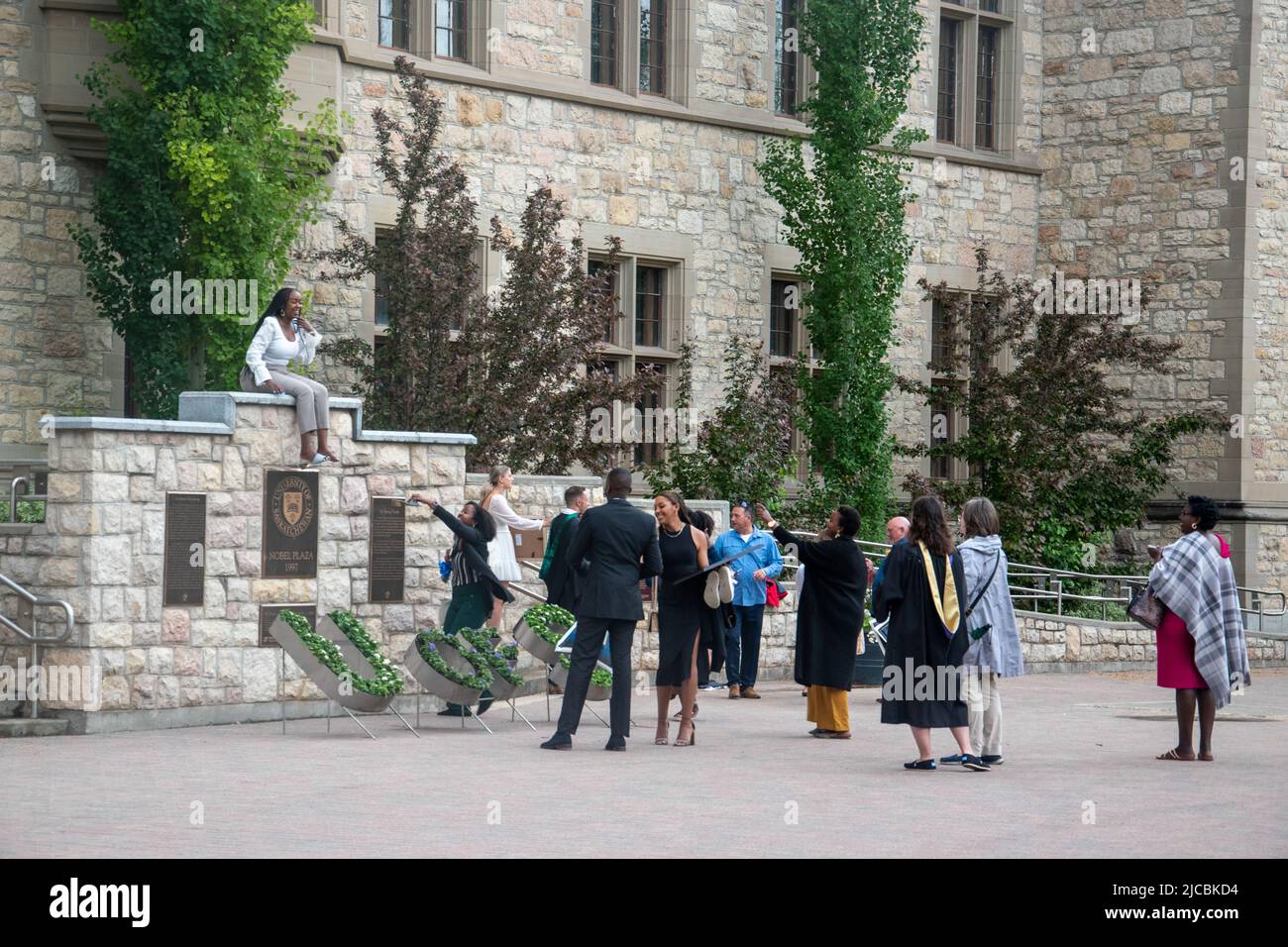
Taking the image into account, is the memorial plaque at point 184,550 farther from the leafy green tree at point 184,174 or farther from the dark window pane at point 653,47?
the dark window pane at point 653,47

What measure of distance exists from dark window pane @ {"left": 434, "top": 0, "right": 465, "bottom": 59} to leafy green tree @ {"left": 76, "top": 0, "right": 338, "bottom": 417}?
449 cm

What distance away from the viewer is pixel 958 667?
1234 centimetres

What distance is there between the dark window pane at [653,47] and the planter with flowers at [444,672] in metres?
12.0

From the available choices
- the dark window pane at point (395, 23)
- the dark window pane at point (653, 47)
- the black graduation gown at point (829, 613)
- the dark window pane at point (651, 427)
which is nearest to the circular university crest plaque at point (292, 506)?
the black graduation gown at point (829, 613)

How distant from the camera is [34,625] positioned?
13.6 metres

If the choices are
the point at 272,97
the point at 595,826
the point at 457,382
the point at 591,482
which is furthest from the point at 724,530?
the point at 595,826

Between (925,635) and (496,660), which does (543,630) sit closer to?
(496,660)

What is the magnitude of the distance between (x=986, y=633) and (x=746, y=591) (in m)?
5.22

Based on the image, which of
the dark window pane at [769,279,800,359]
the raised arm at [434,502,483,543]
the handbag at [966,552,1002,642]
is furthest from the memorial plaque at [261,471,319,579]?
the dark window pane at [769,279,800,359]

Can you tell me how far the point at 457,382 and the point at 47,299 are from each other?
388cm

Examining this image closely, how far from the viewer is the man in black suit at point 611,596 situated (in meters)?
12.9

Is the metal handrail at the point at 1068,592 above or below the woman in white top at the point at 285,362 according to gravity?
below

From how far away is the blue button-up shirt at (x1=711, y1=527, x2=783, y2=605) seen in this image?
17734mm

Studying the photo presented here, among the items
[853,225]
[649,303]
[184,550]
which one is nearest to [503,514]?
[184,550]
